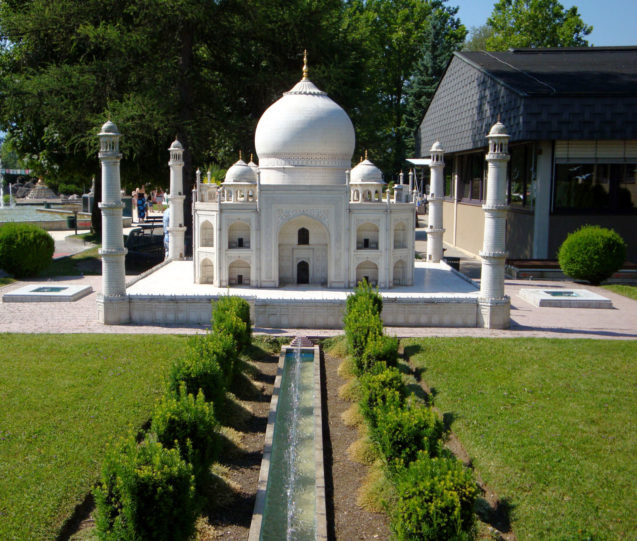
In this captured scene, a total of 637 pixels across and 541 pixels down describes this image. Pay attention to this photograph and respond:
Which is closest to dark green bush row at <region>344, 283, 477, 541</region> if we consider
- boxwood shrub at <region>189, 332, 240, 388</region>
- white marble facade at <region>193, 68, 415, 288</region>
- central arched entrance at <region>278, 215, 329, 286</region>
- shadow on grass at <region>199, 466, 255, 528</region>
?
shadow on grass at <region>199, 466, 255, 528</region>

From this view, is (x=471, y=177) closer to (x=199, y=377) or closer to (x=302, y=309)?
(x=302, y=309)

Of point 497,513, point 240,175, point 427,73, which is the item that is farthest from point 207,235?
point 427,73

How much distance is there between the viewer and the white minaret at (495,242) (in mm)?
18188

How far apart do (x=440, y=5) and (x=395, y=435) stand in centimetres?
5459

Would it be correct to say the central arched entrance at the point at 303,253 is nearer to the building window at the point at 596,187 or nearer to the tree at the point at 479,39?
the building window at the point at 596,187

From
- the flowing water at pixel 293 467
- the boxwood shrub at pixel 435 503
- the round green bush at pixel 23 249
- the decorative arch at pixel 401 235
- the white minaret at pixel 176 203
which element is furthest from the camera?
the white minaret at pixel 176 203

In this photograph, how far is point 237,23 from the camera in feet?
98.3

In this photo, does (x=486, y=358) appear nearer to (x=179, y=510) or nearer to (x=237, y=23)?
(x=179, y=510)

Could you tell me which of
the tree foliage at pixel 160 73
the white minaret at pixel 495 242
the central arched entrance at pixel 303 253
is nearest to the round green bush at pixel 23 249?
the tree foliage at pixel 160 73

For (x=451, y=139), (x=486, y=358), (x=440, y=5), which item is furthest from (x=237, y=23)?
(x=440, y=5)

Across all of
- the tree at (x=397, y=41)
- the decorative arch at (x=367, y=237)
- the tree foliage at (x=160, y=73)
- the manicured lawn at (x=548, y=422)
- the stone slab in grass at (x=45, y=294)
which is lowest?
the manicured lawn at (x=548, y=422)

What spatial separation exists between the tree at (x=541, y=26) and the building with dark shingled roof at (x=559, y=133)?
69.2 feet

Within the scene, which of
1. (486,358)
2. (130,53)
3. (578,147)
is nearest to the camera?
(486,358)

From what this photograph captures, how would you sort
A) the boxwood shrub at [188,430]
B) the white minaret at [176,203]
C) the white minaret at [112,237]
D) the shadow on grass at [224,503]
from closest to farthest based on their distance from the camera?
1. the boxwood shrub at [188,430]
2. the shadow on grass at [224,503]
3. the white minaret at [112,237]
4. the white minaret at [176,203]
